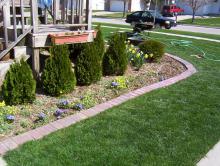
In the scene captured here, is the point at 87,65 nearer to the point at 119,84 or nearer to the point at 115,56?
the point at 119,84

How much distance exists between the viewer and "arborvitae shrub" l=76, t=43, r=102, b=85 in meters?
Result: 5.83

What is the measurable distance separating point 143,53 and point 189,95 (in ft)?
8.42

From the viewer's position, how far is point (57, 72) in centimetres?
529

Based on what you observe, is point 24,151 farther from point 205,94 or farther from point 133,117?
point 205,94

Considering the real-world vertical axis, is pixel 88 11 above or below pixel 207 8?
below

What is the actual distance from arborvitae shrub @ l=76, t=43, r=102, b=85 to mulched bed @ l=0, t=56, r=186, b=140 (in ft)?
0.53

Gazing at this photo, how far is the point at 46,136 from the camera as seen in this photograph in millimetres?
3979

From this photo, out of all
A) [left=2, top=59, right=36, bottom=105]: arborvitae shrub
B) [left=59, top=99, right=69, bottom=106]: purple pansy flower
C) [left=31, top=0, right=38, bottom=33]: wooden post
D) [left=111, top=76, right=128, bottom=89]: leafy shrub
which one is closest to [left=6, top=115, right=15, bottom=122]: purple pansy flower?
[left=2, top=59, right=36, bottom=105]: arborvitae shrub

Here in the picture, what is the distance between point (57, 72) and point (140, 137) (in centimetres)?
194

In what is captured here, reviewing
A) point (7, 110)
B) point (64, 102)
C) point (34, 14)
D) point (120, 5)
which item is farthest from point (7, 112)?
point (120, 5)

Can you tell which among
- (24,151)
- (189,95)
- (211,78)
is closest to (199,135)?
(189,95)

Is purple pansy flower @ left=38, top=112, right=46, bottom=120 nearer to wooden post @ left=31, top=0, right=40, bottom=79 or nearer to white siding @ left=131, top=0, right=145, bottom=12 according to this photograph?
wooden post @ left=31, top=0, right=40, bottom=79

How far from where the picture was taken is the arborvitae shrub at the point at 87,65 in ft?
19.1

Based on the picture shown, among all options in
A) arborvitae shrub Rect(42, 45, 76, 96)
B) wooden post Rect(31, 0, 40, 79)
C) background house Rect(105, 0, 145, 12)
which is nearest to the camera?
arborvitae shrub Rect(42, 45, 76, 96)
